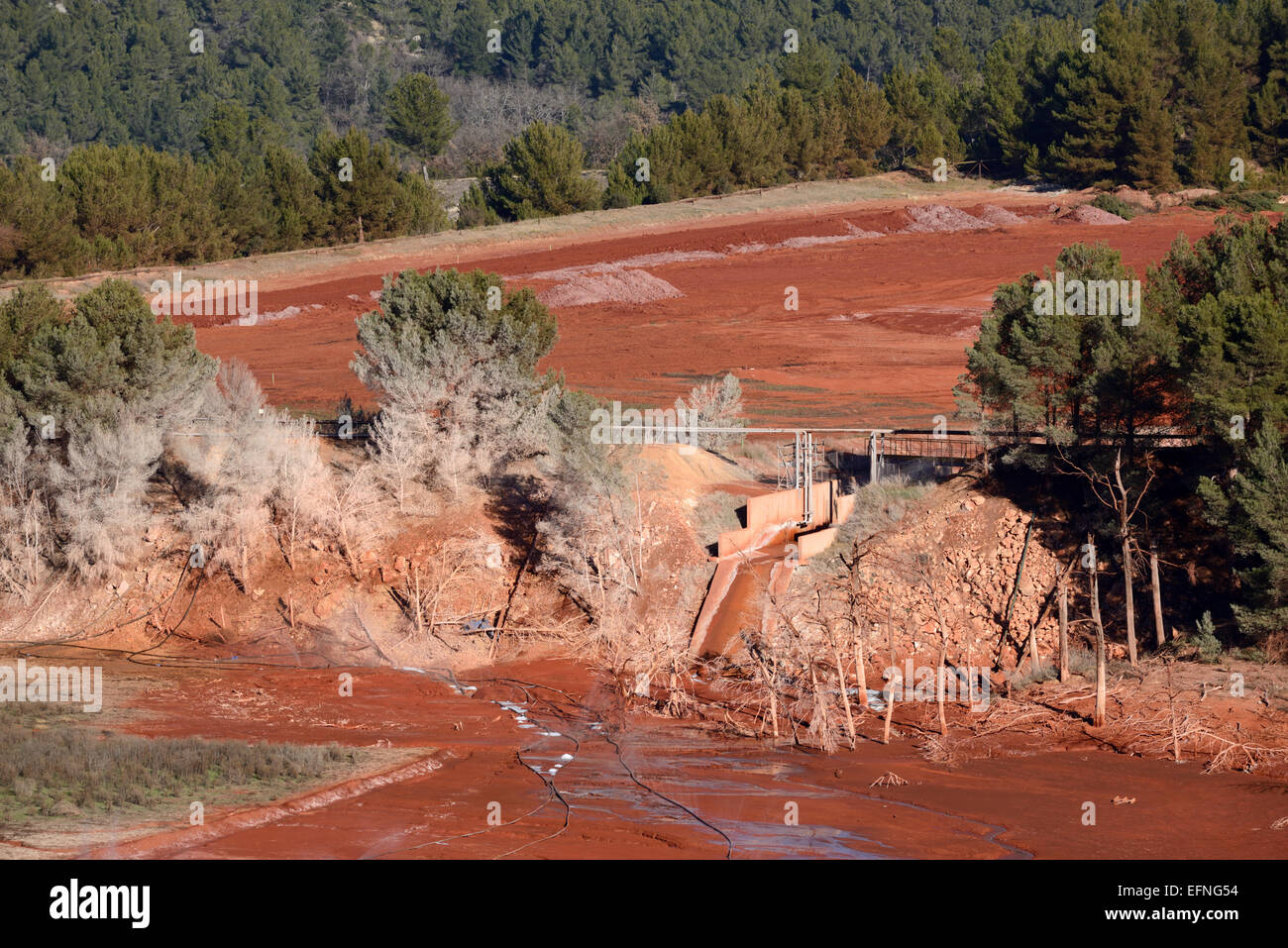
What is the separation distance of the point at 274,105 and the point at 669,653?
102 m

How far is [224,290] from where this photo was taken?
58.6m

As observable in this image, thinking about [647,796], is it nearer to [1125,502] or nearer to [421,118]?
[1125,502]

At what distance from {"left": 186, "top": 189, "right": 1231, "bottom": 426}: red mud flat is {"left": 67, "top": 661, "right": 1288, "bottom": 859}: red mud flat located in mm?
17817

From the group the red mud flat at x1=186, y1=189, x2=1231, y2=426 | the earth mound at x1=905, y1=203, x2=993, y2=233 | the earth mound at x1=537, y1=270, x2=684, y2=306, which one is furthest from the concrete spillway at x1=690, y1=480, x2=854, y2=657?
the earth mound at x1=905, y1=203, x2=993, y2=233

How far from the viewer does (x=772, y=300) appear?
55406 mm

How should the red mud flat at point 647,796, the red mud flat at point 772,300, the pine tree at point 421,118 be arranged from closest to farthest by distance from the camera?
the red mud flat at point 647,796
the red mud flat at point 772,300
the pine tree at point 421,118

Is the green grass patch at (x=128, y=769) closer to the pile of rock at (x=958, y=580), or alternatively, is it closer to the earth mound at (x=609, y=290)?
the pile of rock at (x=958, y=580)

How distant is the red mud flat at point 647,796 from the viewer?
1515 centimetres

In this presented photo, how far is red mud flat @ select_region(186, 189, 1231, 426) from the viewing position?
140ft

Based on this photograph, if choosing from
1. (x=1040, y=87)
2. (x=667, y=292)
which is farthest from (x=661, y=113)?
(x=667, y=292)

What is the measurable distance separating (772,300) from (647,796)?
40.0 meters

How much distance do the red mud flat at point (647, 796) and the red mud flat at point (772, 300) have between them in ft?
58.5

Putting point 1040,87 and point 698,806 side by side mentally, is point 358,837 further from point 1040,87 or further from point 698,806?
point 1040,87

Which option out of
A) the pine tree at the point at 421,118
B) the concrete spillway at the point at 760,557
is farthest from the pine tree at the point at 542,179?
the concrete spillway at the point at 760,557
